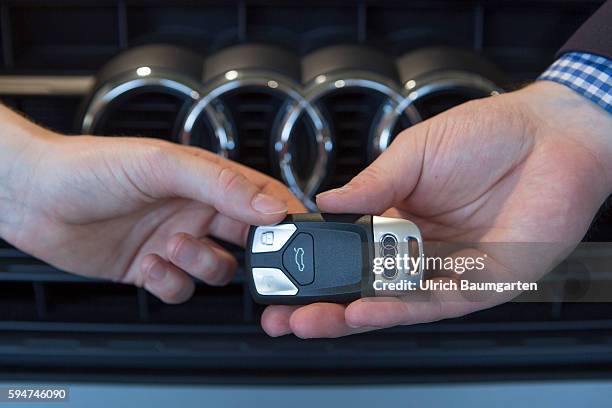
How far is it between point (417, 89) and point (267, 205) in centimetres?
31

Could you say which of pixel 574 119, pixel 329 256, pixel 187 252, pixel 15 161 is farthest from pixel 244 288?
pixel 574 119

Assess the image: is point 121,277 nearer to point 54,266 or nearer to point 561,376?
point 54,266

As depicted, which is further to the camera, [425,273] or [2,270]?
[2,270]

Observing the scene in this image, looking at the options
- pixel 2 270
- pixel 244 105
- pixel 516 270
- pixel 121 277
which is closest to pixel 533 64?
pixel 516 270

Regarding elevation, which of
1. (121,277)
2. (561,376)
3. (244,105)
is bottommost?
(561,376)

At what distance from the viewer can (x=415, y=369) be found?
101 centimetres

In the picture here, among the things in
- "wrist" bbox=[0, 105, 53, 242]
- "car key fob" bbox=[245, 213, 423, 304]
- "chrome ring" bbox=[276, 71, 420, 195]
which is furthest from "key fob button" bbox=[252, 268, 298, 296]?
"wrist" bbox=[0, 105, 53, 242]

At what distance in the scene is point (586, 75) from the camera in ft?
3.51

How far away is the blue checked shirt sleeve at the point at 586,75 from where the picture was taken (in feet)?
3.46

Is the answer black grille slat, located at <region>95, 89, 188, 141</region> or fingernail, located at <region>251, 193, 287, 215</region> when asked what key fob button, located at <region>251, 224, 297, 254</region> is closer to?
fingernail, located at <region>251, 193, 287, 215</region>

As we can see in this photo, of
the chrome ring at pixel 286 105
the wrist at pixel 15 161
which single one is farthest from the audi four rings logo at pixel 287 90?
the wrist at pixel 15 161

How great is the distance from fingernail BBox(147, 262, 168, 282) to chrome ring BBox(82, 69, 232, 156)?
207 mm

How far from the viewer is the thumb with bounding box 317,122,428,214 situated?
0.90m

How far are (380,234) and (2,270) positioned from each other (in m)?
0.57
